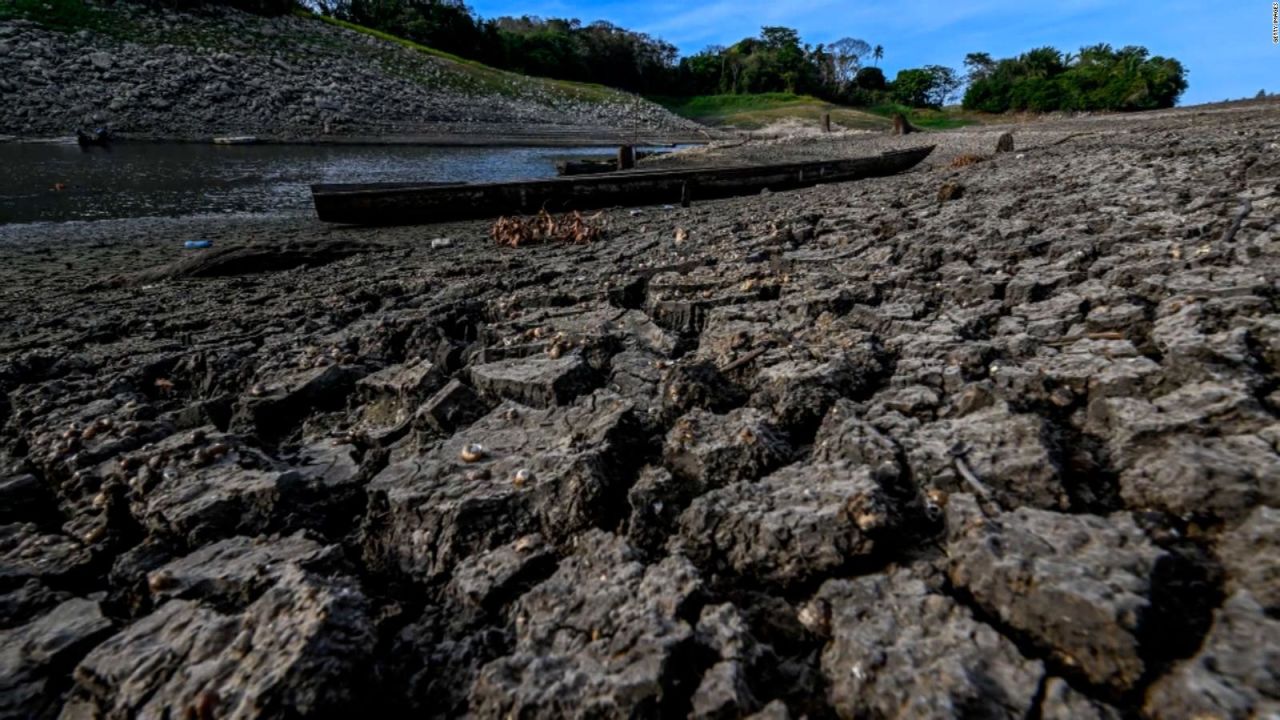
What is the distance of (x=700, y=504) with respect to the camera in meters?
1.54

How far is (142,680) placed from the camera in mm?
1244

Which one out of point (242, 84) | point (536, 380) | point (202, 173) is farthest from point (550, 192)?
point (242, 84)

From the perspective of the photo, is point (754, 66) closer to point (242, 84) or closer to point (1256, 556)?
point (242, 84)

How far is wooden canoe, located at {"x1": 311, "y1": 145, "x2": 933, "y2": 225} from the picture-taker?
28.8 feet

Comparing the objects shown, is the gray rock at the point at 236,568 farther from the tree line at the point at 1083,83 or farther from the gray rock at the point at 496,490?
the tree line at the point at 1083,83

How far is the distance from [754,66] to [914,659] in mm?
77901

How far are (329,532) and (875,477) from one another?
1.60 metres

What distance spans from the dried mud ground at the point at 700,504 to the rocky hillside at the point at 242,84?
27.8 meters

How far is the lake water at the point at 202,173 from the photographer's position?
11.3 m

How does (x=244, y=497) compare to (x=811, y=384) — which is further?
(x=811, y=384)

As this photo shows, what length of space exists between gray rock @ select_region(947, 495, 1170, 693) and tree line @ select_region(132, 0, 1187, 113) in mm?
47915

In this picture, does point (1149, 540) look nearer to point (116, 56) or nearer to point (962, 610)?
point (962, 610)

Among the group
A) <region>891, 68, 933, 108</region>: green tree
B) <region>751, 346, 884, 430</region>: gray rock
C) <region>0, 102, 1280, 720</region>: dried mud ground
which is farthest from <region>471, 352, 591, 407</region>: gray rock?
<region>891, 68, 933, 108</region>: green tree

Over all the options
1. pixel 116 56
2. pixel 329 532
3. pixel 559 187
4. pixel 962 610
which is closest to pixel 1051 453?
pixel 962 610
